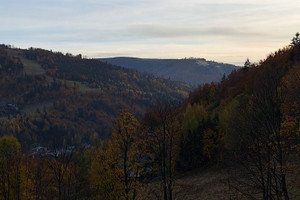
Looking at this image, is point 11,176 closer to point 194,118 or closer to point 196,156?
point 196,156

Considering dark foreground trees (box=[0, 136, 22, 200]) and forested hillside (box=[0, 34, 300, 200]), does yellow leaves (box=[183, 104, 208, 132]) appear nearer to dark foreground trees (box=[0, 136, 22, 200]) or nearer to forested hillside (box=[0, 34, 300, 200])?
forested hillside (box=[0, 34, 300, 200])

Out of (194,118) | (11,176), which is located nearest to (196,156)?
(194,118)

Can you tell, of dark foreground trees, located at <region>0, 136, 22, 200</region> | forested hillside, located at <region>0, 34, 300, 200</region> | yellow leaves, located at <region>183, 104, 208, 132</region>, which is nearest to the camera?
forested hillside, located at <region>0, 34, 300, 200</region>

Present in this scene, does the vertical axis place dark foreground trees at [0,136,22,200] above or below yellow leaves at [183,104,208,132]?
below


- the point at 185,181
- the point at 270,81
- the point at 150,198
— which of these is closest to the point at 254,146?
the point at 270,81

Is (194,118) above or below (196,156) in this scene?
above

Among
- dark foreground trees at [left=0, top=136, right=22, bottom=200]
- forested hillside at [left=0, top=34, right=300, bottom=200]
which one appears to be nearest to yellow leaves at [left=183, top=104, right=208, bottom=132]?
forested hillside at [left=0, top=34, right=300, bottom=200]

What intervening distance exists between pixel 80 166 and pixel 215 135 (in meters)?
37.6

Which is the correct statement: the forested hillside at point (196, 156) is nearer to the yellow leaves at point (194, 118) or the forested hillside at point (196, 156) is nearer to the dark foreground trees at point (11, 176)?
the dark foreground trees at point (11, 176)

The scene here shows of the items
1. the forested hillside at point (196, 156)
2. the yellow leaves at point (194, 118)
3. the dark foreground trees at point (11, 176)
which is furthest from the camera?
the yellow leaves at point (194, 118)

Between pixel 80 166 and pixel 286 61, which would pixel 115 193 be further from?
pixel 286 61

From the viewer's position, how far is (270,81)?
18875 millimetres

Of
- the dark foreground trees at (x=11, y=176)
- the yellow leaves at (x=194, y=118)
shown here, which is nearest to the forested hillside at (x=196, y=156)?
the dark foreground trees at (x=11, y=176)

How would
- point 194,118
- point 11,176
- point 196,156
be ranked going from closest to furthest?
point 11,176 < point 196,156 < point 194,118
